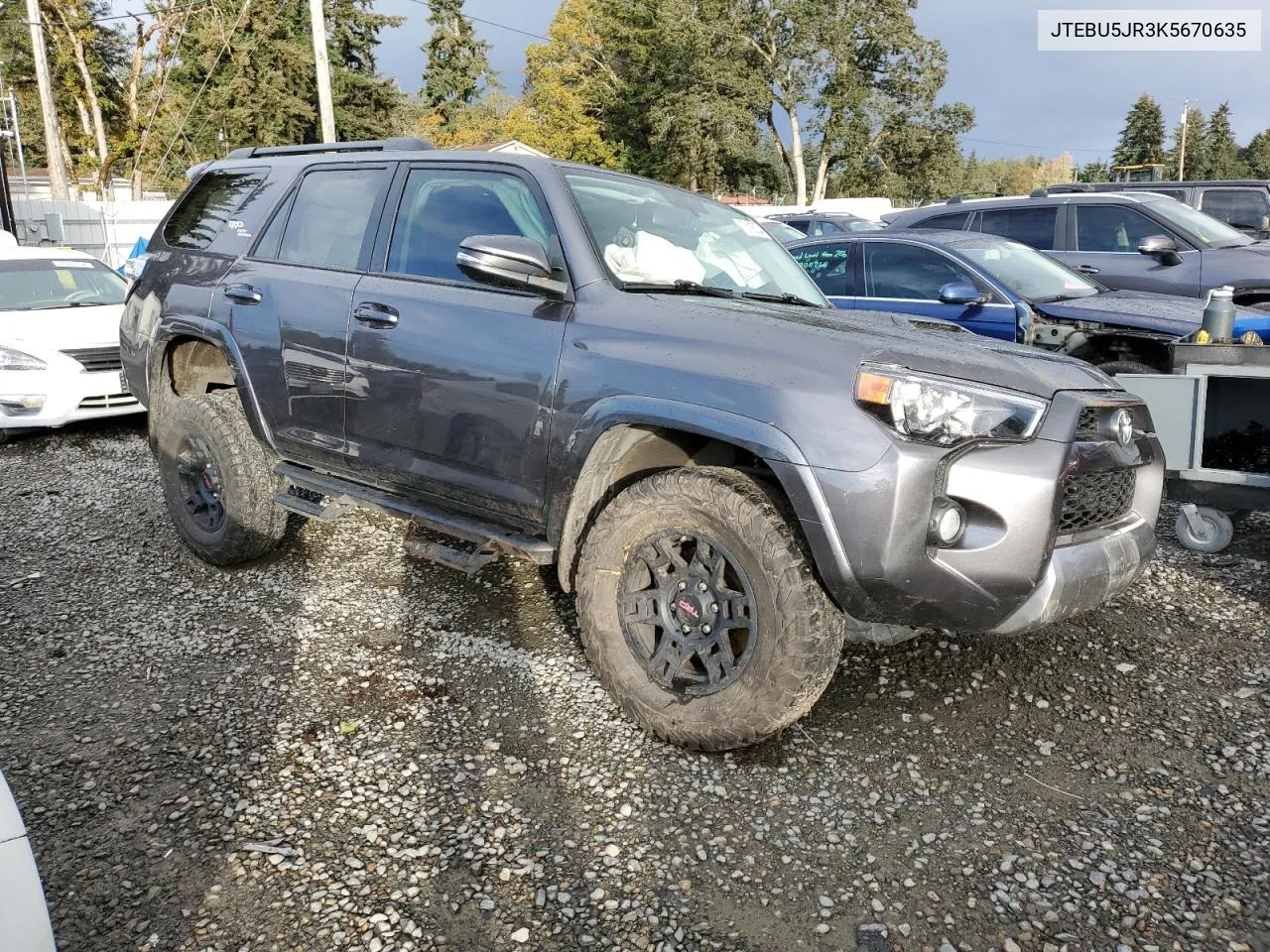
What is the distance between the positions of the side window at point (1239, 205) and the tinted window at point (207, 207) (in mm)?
11271

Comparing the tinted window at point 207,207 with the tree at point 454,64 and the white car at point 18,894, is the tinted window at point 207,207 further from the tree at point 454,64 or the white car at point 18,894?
the tree at point 454,64

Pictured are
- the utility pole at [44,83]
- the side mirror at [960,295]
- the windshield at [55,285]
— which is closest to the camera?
the side mirror at [960,295]

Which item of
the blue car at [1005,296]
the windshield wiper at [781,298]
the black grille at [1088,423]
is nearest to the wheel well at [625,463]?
the windshield wiper at [781,298]

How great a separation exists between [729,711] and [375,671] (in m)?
1.50

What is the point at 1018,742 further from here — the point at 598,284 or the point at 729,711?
the point at 598,284

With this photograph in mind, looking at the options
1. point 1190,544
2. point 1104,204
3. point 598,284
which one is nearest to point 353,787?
point 598,284

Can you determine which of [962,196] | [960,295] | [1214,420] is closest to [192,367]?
[960,295]

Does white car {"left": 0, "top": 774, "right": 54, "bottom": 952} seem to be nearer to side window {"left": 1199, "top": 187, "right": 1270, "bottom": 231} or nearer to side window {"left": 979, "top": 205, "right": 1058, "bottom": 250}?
side window {"left": 979, "top": 205, "right": 1058, "bottom": 250}

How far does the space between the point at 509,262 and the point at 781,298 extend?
119cm

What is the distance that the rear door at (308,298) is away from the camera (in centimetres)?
390

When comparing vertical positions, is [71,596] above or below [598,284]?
below

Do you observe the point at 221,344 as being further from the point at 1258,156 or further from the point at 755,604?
the point at 1258,156

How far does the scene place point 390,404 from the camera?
3.64 meters

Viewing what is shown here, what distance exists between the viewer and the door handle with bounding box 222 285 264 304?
13.8 feet
